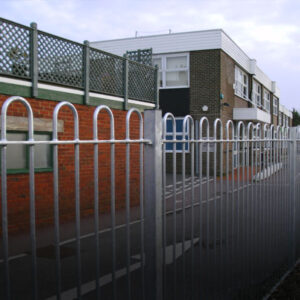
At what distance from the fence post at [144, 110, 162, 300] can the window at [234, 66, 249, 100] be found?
20.8 m

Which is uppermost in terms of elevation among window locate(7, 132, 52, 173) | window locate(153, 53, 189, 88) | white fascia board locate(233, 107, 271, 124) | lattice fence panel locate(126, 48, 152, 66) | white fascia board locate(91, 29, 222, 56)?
white fascia board locate(91, 29, 222, 56)

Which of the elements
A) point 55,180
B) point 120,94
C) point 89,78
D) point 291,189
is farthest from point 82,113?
point 55,180

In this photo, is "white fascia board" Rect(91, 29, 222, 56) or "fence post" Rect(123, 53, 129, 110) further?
"white fascia board" Rect(91, 29, 222, 56)

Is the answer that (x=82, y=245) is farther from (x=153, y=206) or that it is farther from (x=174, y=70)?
(x=174, y=70)

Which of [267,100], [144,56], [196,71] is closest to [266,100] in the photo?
[267,100]

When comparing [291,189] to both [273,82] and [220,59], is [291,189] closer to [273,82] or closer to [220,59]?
[220,59]

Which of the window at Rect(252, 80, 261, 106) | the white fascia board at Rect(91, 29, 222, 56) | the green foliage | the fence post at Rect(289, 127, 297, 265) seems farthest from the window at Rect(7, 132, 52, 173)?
the green foliage

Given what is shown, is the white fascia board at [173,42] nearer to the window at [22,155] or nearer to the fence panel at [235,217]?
the window at [22,155]

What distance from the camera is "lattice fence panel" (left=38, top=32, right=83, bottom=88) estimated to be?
877cm

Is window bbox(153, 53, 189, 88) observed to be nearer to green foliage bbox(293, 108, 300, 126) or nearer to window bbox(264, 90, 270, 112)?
window bbox(264, 90, 270, 112)

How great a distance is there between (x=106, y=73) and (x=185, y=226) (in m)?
7.77

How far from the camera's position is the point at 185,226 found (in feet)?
12.8

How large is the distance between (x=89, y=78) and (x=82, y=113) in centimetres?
99

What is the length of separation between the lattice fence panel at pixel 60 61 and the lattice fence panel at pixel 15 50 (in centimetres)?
41
